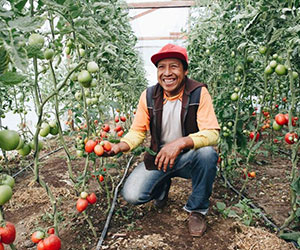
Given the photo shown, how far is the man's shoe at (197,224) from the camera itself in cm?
169

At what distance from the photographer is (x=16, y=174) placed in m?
2.93

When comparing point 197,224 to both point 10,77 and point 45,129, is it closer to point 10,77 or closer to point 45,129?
point 45,129

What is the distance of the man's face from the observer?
1759 mm

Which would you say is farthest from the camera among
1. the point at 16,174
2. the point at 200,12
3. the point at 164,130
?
the point at 200,12

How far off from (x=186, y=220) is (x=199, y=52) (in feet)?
7.62

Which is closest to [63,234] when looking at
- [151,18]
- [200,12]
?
[200,12]

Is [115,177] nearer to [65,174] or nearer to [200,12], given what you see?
[65,174]

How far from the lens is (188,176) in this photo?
1.93 m

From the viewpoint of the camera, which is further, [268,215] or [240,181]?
[240,181]

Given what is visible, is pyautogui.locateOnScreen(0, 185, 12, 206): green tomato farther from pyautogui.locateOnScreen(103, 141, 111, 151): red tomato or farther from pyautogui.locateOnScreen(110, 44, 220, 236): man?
pyautogui.locateOnScreen(110, 44, 220, 236): man

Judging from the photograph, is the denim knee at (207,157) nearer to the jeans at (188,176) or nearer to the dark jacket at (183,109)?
the jeans at (188,176)

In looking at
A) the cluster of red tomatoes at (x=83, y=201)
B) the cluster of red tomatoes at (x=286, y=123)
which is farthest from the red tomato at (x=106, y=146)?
the cluster of red tomatoes at (x=286, y=123)

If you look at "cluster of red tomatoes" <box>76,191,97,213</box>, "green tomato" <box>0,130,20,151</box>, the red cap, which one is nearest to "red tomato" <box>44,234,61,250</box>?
"cluster of red tomatoes" <box>76,191,97,213</box>

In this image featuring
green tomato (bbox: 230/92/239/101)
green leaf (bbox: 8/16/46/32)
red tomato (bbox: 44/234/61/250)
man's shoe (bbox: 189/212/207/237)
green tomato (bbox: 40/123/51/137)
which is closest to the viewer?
green leaf (bbox: 8/16/46/32)
